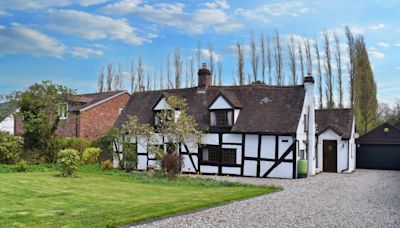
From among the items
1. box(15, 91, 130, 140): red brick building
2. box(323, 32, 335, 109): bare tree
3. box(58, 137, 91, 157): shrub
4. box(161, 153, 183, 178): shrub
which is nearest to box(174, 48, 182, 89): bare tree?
box(15, 91, 130, 140): red brick building

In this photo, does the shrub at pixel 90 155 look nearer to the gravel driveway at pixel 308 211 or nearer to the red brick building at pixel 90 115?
the red brick building at pixel 90 115

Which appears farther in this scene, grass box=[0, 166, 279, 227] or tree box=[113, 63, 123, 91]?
tree box=[113, 63, 123, 91]

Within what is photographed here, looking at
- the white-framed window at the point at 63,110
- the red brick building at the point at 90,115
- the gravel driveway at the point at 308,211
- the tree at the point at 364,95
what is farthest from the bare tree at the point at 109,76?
the gravel driveway at the point at 308,211

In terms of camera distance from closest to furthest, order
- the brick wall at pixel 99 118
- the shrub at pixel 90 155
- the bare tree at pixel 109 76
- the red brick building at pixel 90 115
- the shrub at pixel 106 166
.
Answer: the shrub at pixel 106 166
the shrub at pixel 90 155
the red brick building at pixel 90 115
the brick wall at pixel 99 118
the bare tree at pixel 109 76

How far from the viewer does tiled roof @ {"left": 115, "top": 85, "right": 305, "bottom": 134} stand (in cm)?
2184

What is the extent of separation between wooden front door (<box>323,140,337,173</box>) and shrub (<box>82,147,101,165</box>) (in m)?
15.1

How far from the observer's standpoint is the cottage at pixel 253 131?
2150 cm

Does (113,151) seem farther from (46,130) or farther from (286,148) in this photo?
(286,148)

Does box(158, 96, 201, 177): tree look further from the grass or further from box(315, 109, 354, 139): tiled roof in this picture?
box(315, 109, 354, 139): tiled roof

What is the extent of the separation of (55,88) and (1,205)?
16926 millimetres

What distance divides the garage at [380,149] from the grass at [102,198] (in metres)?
15.1

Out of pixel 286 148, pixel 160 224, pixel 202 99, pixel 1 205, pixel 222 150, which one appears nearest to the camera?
pixel 160 224

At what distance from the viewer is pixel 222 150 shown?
2277 centimetres

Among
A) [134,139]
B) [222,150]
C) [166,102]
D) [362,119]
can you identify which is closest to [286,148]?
[222,150]
